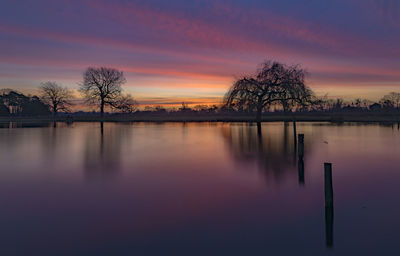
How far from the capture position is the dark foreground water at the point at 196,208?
6168 millimetres

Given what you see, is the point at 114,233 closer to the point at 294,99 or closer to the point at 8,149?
the point at 8,149

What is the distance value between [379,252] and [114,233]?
19.6 feet

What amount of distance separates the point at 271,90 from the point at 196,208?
142 ft

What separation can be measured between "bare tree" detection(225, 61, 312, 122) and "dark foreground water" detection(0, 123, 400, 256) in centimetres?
3268

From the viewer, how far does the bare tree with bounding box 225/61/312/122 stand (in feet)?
156

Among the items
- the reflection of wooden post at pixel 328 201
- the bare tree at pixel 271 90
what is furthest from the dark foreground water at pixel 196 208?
the bare tree at pixel 271 90

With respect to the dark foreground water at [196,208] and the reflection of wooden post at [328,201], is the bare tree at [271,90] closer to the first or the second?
the dark foreground water at [196,208]

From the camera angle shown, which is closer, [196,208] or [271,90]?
[196,208]

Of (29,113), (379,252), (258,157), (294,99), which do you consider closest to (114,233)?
(379,252)

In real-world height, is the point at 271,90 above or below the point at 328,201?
above

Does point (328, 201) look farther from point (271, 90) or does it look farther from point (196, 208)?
point (271, 90)

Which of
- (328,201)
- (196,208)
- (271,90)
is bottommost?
(196,208)

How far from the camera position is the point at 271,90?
160 ft

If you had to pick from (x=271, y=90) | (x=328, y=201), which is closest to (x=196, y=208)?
(x=328, y=201)
